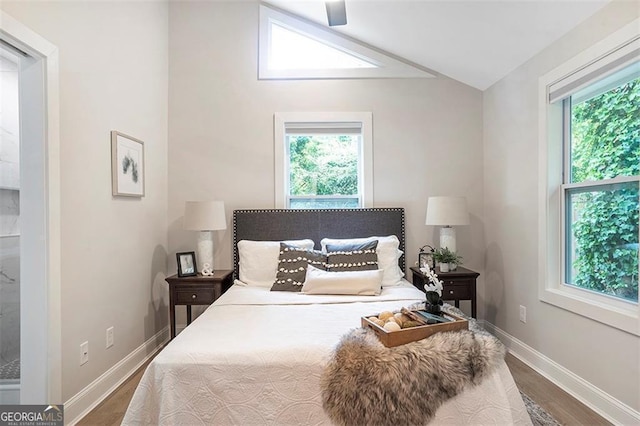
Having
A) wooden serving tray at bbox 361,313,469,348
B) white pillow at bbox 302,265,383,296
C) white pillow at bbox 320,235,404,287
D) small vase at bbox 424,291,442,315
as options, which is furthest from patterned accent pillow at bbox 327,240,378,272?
wooden serving tray at bbox 361,313,469,348

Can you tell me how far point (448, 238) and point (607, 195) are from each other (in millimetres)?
1286

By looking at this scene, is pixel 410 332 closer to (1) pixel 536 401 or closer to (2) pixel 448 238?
(1) pixel 536 401

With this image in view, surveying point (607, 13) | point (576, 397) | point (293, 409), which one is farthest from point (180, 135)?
point (576, 397)

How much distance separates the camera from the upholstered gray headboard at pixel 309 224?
3.48 metres

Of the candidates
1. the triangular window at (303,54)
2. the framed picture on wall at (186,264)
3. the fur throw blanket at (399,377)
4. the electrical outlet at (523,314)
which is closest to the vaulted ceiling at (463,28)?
the triangular window at (303,54)

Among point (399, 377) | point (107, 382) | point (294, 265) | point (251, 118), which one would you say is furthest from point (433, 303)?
point (251, 118)

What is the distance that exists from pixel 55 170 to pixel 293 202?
7.00ft

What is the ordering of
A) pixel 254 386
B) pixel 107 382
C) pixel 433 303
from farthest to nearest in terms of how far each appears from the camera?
pixel 107 382, pixel 433 303, pixel 254 386

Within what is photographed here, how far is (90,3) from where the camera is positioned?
2330 millimetres

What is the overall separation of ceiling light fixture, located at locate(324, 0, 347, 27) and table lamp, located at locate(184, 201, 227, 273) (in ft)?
6.09

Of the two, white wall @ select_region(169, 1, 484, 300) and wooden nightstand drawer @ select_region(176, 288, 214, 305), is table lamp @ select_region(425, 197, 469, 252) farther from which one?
wooden nightstand drawer @ select_region(176, 288, 214, 305)

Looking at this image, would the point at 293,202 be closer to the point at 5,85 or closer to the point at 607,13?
the point at 5,85

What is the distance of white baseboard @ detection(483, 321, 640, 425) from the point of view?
6.54 ft

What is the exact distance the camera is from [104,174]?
8.23 ft
